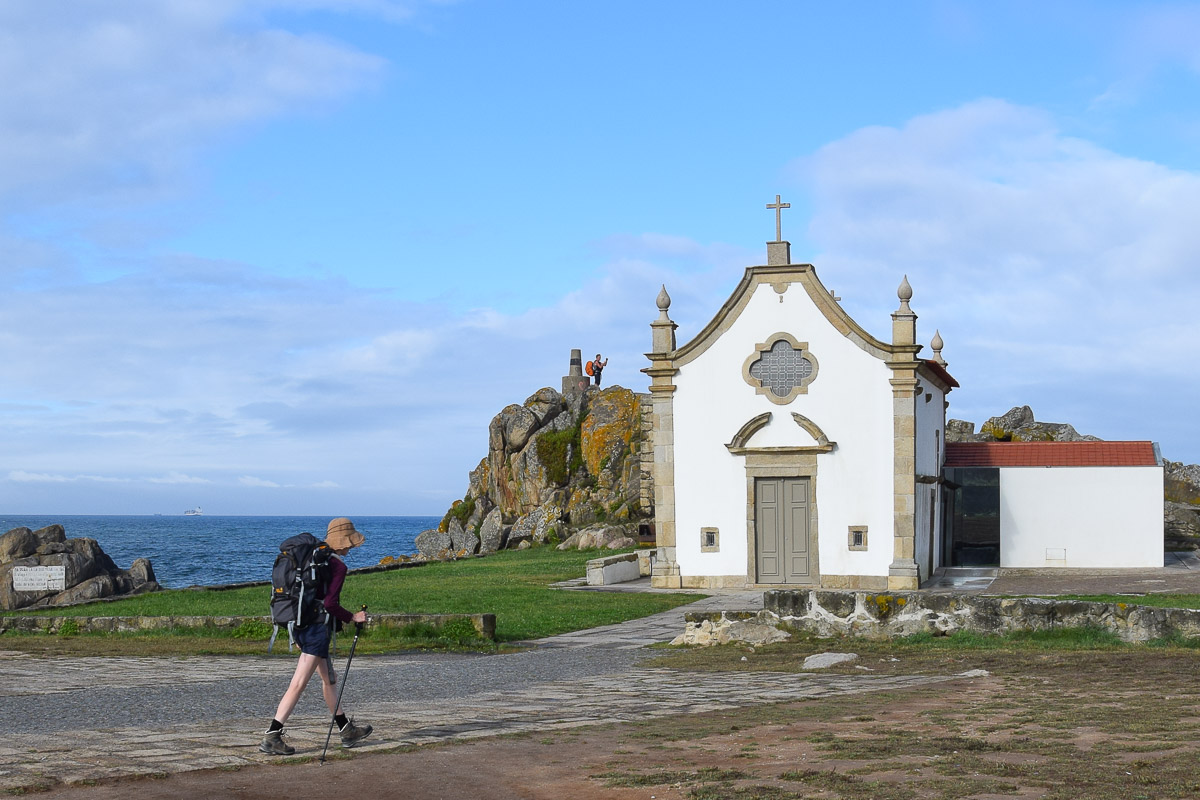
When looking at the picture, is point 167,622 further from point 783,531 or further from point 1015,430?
point 1015,430

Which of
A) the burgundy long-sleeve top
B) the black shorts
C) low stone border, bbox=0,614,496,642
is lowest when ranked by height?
low stone border, bbox=0,614,496,642

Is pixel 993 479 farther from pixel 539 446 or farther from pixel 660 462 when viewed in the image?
pixel 539 446

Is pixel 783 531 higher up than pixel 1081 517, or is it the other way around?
pixel 1081 517

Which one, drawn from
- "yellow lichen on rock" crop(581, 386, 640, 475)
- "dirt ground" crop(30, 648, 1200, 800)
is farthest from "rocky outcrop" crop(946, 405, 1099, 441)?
"dirt ground" crop(30, 648, 1200, 800)

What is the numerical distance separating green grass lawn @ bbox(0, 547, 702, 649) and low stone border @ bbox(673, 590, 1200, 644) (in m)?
3.55

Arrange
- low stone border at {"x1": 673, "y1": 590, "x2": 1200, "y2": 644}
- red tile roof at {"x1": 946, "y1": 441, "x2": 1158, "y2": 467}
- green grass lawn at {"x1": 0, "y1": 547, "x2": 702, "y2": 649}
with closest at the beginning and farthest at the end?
low stone border at {"x1": 673, "y1": 590, "x2": 1200, "y2": 644} < green grass lawn at {"x1": 0, "y1": 547, "x2": 702, "y2": 649} < red tile roof at {"x1": 946, "y1": 441, "x2": 1158, "y2": 467}

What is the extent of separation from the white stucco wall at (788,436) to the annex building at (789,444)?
0.02 m

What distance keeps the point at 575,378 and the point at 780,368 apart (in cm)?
2610

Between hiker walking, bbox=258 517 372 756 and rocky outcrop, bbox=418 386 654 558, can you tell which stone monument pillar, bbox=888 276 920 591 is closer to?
rocky outcrop, bbox=418 386 654 558

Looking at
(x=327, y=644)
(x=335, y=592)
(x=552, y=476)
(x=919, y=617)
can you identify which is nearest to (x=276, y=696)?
(x=327, y=644)

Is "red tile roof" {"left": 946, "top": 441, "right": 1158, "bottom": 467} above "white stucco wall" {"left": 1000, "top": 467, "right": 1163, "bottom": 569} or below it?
above

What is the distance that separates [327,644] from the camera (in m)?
8.33

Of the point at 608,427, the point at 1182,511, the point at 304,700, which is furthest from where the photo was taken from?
the point at 608,427

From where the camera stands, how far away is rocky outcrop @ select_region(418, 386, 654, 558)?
142 ft
